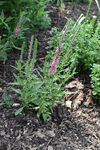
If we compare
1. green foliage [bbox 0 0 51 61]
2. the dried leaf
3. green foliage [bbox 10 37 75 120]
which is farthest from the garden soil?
green foliage [bbox 0 0 51 61]

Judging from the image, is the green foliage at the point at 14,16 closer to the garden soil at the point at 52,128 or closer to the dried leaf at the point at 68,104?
the garden soil at the point at 52,128

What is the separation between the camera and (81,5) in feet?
19.4

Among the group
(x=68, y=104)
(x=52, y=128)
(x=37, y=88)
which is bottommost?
(x=52, y=128)

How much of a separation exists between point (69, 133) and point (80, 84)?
1.00 m

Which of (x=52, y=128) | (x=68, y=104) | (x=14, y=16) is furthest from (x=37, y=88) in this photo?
(x=14, y=16)

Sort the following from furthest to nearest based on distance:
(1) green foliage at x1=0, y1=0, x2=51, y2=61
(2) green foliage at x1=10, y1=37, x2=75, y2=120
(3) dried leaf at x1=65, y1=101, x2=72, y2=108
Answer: (1) green foliage at x1=0, y1=0, x2=51, y2=61, (3) dried leaf at x1=65, y1=101, x2=72, y2=108, (2) green foliage at x1=10, y1=37, x2=75, y2=120

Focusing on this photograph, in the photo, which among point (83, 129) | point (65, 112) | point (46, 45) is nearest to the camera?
point (83, 129)

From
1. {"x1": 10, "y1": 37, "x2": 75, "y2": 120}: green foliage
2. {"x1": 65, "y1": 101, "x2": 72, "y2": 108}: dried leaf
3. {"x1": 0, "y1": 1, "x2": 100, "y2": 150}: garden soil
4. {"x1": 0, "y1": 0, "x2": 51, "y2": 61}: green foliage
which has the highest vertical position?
{"x1": 0, "y1": 0, "x2": 51, "y2": 61}: green foliage

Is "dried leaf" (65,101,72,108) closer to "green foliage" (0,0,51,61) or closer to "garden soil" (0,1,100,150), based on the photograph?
"garden soil" (0,1,100,150)

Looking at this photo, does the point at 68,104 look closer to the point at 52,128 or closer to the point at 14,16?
the point at 52,128

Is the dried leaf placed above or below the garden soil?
above

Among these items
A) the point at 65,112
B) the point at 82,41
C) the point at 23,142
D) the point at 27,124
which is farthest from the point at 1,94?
the point at 82,41

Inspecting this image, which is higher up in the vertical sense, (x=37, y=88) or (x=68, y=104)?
(x=37, y=88)

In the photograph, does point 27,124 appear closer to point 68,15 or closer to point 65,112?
point 65,112
